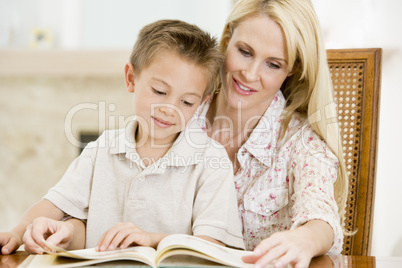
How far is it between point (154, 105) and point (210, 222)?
34cm

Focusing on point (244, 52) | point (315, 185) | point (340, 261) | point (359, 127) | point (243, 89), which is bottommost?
point (340, 261)

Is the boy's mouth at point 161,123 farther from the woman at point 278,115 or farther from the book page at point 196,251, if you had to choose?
the book page at point 196,251

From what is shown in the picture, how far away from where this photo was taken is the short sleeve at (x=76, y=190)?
1350mm

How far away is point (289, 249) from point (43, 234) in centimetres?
53

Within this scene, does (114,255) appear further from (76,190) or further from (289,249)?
(76,190)

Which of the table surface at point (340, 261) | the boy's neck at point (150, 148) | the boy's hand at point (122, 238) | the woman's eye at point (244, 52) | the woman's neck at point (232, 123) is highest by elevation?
the woman's eye at point (244, 52)

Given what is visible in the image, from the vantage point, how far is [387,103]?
6.57 feet

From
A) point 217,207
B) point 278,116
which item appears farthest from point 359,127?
point 217,207

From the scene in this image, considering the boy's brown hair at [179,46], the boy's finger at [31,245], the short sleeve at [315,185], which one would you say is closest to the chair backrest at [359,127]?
the short sleeve at [315,185]

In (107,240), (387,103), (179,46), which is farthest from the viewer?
(387,103)

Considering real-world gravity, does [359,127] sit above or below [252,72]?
below

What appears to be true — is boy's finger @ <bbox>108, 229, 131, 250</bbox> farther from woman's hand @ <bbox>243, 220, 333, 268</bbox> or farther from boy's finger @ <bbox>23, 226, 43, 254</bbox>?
woman's hand @ <bbox>243, 220, 333, 268</bbox>

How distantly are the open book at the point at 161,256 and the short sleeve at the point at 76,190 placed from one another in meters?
0.33

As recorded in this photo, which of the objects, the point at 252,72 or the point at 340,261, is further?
the point at 252,72
